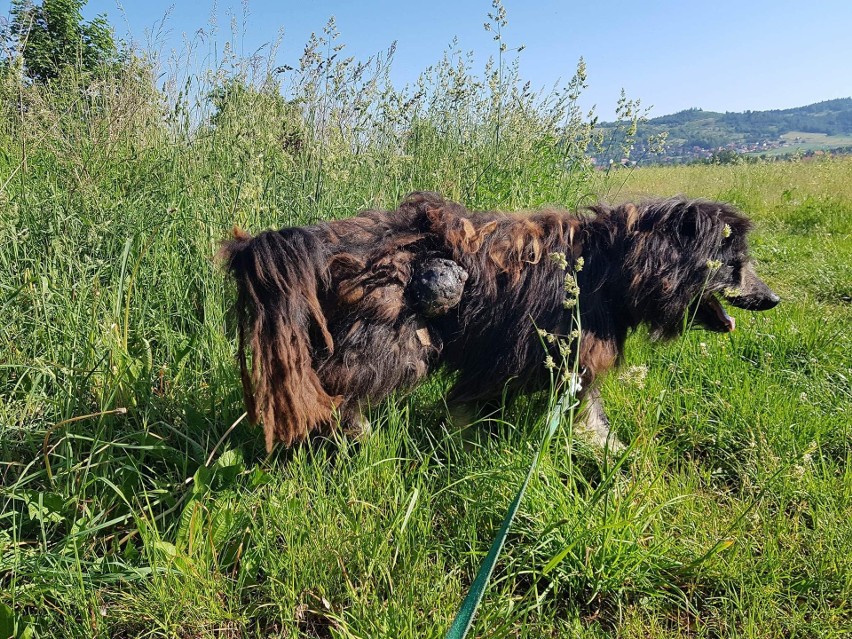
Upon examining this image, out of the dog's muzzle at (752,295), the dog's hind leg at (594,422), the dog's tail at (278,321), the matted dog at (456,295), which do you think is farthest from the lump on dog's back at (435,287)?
the dog's muzzle at (752,295)

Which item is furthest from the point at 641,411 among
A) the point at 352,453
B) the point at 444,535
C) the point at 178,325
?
the point at 178,325

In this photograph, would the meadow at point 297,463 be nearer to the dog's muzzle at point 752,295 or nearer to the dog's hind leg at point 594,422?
the dog's hind leg at point 594,422

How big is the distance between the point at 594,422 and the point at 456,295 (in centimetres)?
96

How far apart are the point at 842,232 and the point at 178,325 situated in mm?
8042

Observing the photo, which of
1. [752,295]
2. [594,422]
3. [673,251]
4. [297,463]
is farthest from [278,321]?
[752,295]

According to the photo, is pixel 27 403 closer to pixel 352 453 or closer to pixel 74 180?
pixel 352 453

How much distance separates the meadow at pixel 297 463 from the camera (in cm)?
175

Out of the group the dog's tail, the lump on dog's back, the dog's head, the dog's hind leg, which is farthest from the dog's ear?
the dog's tail

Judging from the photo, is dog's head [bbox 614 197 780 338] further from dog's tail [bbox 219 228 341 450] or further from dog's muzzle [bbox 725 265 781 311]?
dog's tail [bbox 219 228 341 450]

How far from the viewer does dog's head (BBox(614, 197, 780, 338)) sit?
2.51 metres

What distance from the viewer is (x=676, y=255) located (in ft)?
8.25

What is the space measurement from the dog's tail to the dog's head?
1.41m

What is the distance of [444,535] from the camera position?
6.80 ft

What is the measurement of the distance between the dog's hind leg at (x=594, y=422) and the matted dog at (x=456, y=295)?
26 millimetres
